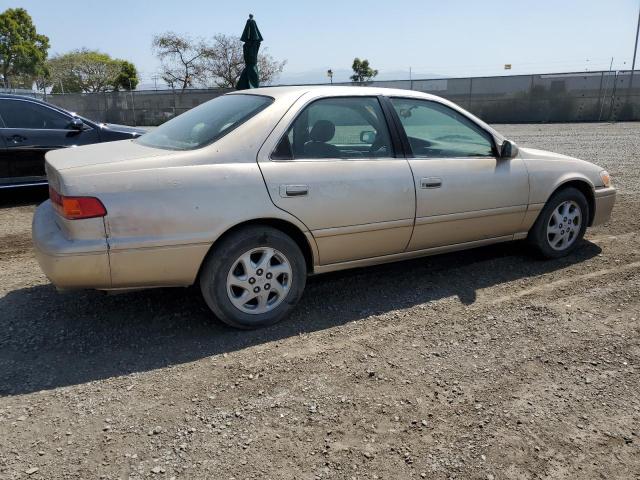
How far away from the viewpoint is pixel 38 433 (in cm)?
256

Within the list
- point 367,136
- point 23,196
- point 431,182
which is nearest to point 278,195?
point 367,136

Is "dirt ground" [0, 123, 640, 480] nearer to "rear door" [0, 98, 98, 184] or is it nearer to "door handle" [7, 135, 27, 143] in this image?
"rear door" [0, 98, 98, 184]

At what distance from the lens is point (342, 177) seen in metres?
3.72

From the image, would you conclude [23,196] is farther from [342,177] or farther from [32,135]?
[342,177]

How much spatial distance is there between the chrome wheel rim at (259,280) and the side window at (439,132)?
56.1 inches

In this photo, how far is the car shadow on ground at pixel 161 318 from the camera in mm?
3189

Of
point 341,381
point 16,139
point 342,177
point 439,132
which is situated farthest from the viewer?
point 16,139

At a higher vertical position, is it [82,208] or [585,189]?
[82,208]

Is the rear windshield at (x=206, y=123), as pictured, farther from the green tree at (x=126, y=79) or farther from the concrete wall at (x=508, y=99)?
the green tree at (x=126, y=79)

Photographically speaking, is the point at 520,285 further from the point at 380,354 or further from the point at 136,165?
the point at 136,165

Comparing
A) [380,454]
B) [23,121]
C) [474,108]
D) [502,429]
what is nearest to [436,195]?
[502,429]

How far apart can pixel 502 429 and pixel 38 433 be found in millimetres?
2267

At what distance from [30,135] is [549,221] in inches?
264

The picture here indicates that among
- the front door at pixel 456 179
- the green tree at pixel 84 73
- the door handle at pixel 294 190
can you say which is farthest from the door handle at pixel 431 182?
the green tree at pixel 84 73
